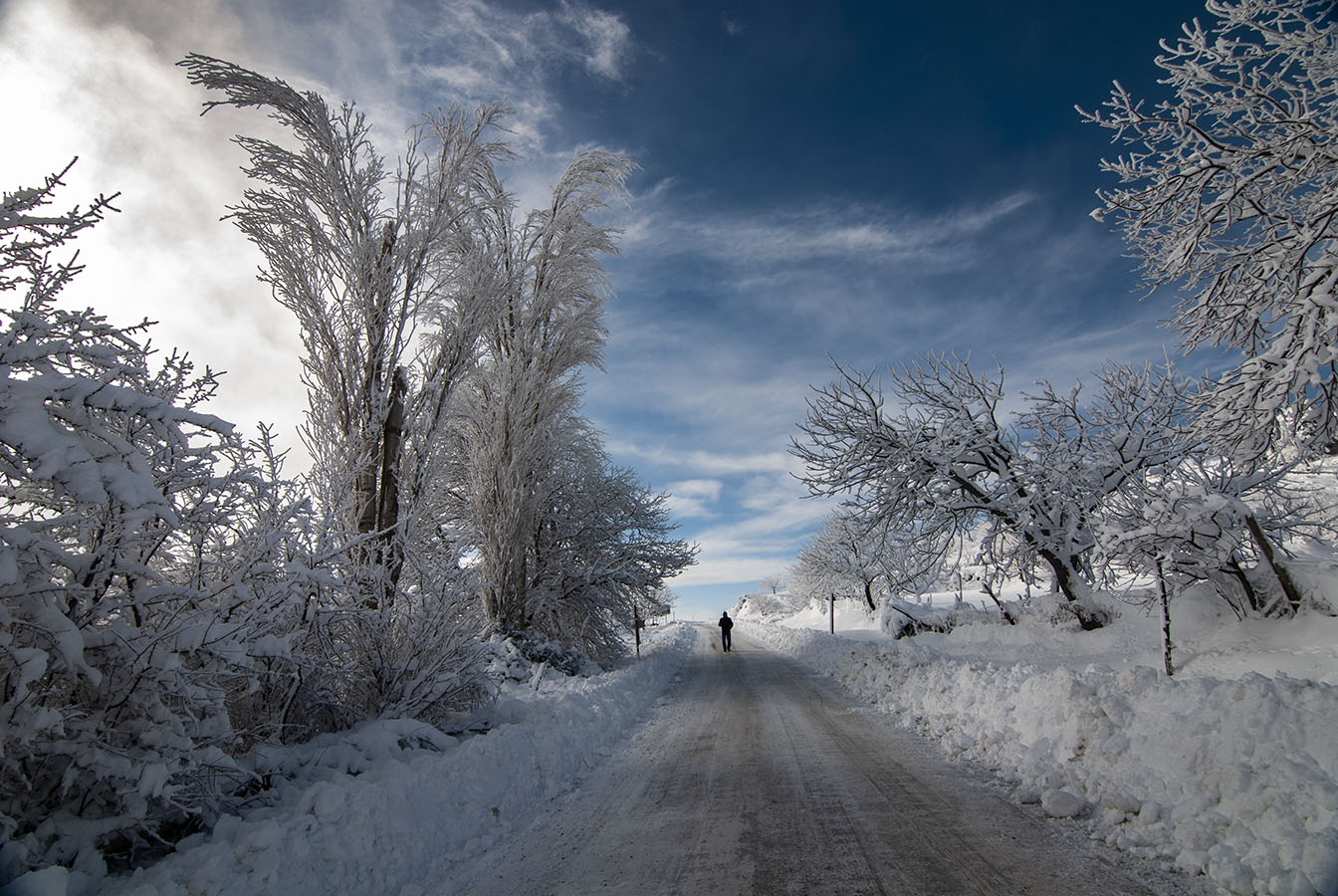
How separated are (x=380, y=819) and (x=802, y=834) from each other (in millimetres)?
2754

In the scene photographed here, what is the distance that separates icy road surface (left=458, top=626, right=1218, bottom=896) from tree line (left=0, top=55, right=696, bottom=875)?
1873mm

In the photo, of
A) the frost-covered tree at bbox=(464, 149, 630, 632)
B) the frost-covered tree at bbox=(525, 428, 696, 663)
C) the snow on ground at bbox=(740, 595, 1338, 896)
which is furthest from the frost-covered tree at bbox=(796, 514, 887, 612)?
the snow on ground at bbox=(740, 595, 1338, 896)

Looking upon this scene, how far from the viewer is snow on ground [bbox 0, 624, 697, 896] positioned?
277 cm

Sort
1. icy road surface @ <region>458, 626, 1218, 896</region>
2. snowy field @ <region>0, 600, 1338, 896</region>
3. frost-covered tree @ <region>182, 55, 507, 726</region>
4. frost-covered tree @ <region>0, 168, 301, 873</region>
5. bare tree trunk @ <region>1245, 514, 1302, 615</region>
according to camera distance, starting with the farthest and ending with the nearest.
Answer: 1. bare tree trunk @ <region>1245, 514, 1302, 615</region>
2. frost-covered tree @ <region>182, 55, 507, 726</region>
3. icy road surface @ <region>458, 626, 1218, 896</region>
4. snowy field @ <region>0, 600, 1338, 896</region>
5. frost-covered tree @ <region>0, 168, 301, 873</region>

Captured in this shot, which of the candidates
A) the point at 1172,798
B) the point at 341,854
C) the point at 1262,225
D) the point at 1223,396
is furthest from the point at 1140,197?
the point at 341,854

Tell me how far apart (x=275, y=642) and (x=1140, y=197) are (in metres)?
9.07

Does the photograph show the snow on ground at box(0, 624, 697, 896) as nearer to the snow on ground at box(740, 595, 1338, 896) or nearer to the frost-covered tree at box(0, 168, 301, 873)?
the frost-covered tree at box(0, 168, 301, 873)

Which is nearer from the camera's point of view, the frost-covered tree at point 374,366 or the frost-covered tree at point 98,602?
the frost-covered tree at point 98,602

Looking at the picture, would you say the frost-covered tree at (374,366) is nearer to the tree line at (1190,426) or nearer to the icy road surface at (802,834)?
the icy road surface at (802,834)

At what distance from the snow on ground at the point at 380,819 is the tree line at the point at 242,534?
0.33 m

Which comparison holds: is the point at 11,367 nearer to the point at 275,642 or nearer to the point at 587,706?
the point at 275,642

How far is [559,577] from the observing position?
1479 cm

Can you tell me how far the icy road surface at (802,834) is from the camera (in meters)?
3.20

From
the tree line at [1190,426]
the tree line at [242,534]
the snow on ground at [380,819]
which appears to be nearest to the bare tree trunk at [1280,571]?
the tree line at [1190,426]
